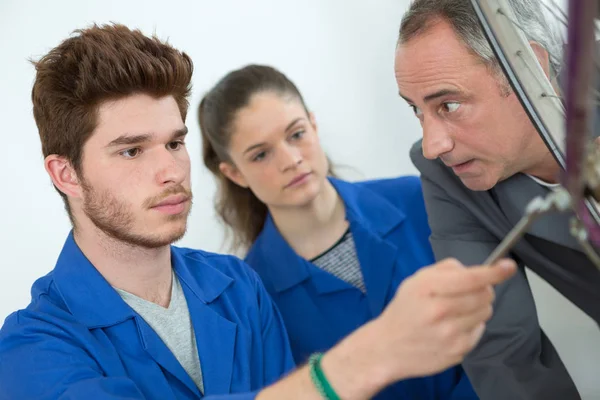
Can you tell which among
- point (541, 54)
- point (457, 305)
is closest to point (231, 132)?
point (541, 54)

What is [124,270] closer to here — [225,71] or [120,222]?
[120,222]

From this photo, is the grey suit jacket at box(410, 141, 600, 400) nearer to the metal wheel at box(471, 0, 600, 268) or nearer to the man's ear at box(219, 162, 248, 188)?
the metal wheel at box(471, 0, 600, 268)

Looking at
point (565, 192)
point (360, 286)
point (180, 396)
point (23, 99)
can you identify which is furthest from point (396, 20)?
point (565, 192)

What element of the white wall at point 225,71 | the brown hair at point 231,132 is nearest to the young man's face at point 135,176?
the brown hair at point 231,132

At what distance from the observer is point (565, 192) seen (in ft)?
1.44

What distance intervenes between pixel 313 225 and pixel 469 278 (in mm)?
870

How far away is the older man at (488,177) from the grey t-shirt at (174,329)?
380 mm

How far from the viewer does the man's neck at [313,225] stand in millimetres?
1353

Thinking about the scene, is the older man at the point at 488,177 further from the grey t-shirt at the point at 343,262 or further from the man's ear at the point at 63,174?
the man's ear at the point at 63,174

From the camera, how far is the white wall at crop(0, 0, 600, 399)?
57.3 inches

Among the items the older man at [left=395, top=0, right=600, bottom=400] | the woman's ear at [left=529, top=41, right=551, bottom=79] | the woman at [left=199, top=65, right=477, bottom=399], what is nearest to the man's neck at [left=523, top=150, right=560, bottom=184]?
the older man at [left=395, top=0, right=600, bottom=400]

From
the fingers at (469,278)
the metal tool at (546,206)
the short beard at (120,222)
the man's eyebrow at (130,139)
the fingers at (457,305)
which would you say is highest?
the man's eyebrow at (130,139)

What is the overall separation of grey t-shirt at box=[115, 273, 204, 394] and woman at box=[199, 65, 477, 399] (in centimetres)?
31

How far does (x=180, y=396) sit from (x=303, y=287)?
1.38ft
